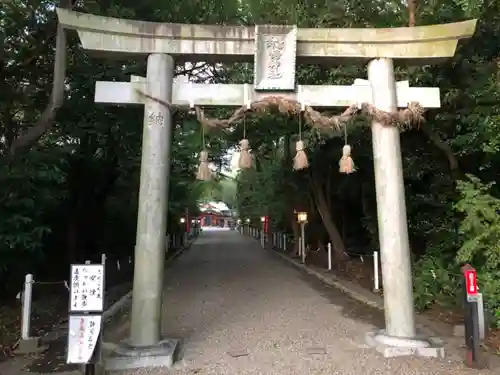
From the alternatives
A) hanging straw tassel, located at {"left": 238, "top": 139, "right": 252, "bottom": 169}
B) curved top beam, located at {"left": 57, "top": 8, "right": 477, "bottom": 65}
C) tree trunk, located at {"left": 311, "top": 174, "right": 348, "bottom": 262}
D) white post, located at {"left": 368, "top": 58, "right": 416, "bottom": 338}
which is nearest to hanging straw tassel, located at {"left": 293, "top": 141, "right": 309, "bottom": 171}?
hanging straw tassel, located at {"left": 238, "top": 139, "right": 252, "bottom": 169}

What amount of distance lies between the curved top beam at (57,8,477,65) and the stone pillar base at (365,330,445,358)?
442cm

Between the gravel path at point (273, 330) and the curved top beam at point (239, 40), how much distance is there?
183 inches

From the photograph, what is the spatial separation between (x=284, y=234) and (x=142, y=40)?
946 inches

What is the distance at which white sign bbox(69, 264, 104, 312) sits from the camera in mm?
5609

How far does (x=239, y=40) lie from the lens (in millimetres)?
7129

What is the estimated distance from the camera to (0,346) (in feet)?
23.5

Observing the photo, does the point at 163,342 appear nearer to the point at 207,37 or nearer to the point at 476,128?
the point at 207,37

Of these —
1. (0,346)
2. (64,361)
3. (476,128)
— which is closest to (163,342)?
(64,361)

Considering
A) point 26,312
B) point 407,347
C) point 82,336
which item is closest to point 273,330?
point 407,347

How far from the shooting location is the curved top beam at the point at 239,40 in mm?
6863

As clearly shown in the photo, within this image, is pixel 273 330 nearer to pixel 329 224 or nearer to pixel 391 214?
pixel 391 214

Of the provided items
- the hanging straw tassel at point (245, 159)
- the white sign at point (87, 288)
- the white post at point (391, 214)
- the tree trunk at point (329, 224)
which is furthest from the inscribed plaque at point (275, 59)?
the tree trunk at point (329, 224)

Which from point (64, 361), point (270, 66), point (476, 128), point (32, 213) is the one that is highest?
point (270, 66)

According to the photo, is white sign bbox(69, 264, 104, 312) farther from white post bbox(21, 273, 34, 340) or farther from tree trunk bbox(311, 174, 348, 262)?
tree trunk bbox(311, 174, 348, 262)
